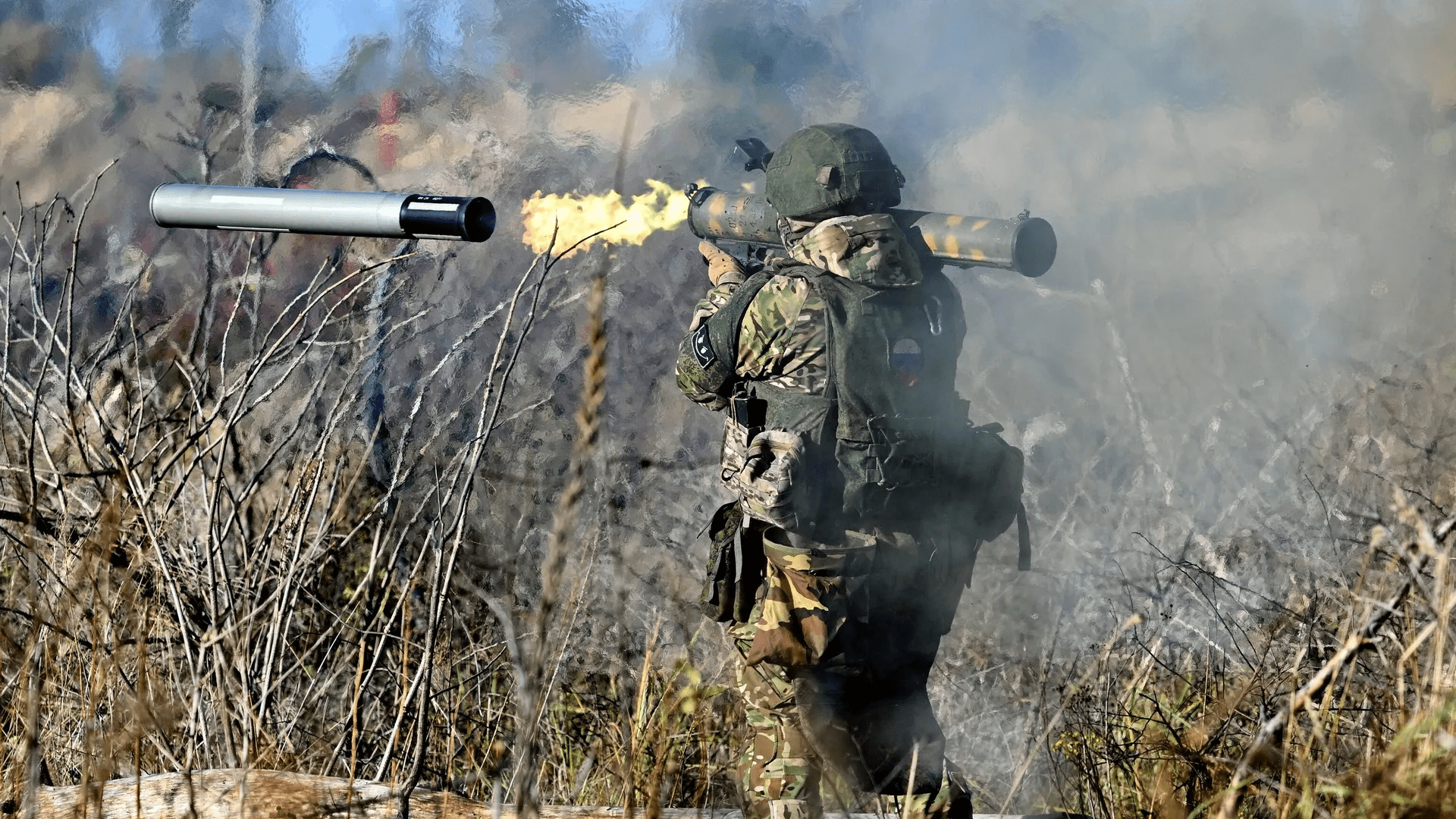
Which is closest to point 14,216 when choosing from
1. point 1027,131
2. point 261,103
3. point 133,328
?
point 261,103

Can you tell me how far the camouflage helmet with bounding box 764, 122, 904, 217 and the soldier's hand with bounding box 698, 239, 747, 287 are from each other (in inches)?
12.7

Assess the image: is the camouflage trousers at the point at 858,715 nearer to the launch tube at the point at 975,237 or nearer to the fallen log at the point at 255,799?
the fallen log at the point at 255,799

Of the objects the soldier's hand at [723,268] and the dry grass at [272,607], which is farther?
the soldier's hand at [723,268]

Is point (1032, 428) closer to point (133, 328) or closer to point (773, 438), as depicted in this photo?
point (773, 438)

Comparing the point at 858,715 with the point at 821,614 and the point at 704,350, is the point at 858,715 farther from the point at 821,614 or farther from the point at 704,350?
the point at 704,350

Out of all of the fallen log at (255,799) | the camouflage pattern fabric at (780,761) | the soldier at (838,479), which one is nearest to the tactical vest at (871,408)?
the soldier at (838,479)

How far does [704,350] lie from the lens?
309 centimetres

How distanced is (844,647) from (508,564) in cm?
279

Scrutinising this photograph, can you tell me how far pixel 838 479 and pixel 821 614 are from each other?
1.17 ft

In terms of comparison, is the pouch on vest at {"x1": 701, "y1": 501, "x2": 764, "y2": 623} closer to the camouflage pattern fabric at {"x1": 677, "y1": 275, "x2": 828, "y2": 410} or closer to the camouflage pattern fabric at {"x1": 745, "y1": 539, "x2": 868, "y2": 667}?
the camouflage pattern fabric at {"x1": 745, "y1": 539, "x2": 868, "y2": 667}

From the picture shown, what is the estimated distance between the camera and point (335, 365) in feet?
18.7

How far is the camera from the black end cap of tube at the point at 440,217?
2.31 metres

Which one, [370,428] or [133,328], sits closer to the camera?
[133,328]

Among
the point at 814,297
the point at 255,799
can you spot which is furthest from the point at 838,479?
the point at 255,799
